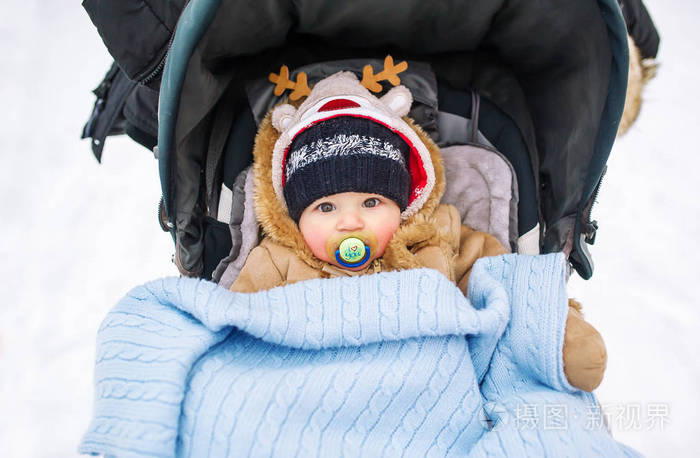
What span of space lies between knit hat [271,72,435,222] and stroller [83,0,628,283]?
9 cm

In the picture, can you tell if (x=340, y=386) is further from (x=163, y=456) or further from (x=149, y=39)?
(x=149, y=39)

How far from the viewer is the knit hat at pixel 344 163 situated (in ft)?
2.92

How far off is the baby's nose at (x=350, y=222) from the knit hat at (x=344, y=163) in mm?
44

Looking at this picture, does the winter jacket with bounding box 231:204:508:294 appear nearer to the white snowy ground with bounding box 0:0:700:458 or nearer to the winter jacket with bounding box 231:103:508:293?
the winter jacket with bounding box 231:103:508:293

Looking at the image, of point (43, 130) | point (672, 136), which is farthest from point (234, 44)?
point (672, 136)

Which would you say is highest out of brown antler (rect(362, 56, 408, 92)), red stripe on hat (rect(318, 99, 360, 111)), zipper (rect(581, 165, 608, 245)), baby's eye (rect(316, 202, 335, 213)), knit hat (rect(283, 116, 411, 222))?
brown antler (rect(362, 56, 408, 92))

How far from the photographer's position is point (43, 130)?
5.86 feet

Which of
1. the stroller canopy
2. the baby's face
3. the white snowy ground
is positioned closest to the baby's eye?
the baby's face

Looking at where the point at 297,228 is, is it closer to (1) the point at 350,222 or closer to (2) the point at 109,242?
(1) the point at 350,222

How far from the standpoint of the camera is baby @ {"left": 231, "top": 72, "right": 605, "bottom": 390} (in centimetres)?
90

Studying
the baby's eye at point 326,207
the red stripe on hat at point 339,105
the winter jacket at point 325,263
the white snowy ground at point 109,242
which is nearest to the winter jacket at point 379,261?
the winter jacket at point 325,263

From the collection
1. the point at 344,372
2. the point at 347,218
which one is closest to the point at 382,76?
the point at 347,218

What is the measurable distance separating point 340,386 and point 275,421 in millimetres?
96

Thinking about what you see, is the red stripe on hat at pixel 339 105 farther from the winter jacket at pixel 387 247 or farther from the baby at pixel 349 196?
the winter jacket at pixel 387 247
